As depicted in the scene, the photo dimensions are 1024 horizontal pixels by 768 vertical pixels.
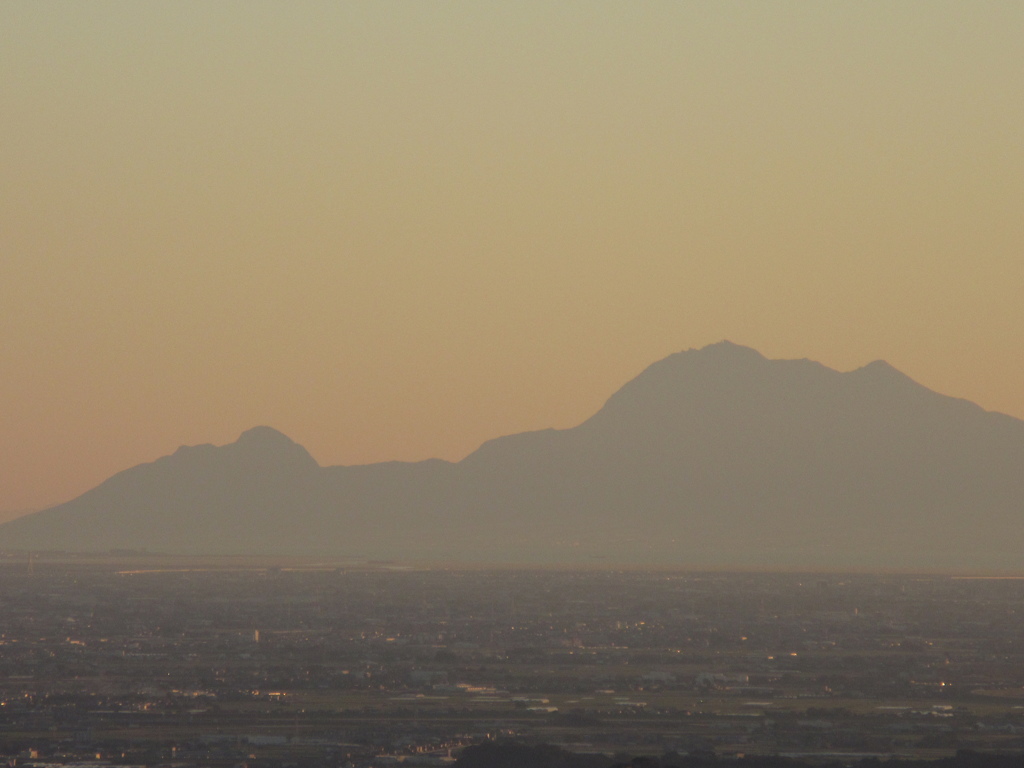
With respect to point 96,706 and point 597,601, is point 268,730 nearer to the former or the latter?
point 96,706

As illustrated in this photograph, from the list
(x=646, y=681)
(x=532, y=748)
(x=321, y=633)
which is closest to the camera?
(x=532, y=748)

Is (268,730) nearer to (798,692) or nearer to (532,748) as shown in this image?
(532,748)

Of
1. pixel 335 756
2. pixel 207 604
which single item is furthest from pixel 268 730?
pixel 207 604

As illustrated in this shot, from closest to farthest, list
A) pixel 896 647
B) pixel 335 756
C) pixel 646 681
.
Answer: pixel 335 756 → pixel 646 681 → pixel 896 647

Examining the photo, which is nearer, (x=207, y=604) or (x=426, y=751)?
(x=426, y=751)

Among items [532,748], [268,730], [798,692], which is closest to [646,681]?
[798,692]

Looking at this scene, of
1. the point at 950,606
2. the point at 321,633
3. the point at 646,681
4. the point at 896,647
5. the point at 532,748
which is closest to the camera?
the point at 532,748

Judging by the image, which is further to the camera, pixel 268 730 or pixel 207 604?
pixel 207 604

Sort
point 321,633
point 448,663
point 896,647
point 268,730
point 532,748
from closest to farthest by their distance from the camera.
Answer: point 532,748, point 268,730, point 448,663, point 896,647, point 321,633
